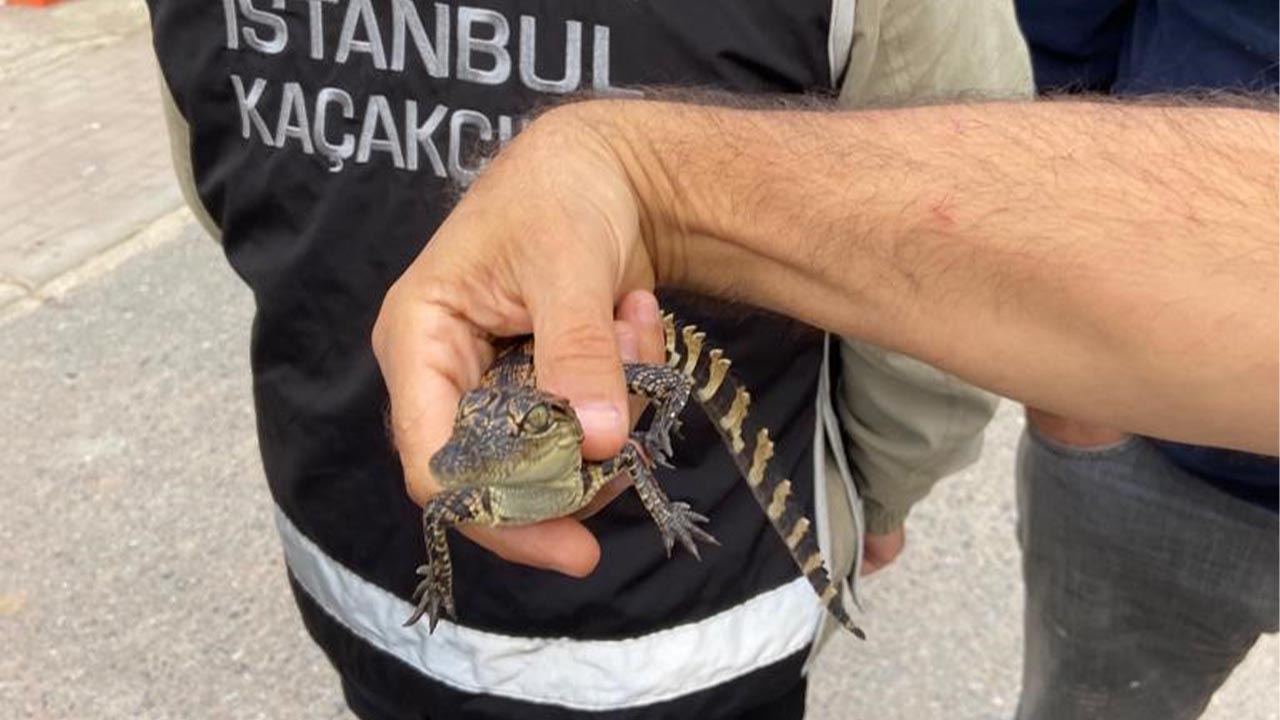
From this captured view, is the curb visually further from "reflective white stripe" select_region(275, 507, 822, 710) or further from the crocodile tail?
the crocodile tail

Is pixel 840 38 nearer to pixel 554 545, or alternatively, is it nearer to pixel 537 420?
pixel 537 420

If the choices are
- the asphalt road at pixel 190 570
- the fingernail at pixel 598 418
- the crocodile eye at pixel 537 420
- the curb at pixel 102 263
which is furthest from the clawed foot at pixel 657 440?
the curb at pixel 102 263

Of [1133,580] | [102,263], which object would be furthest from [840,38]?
[102,263]

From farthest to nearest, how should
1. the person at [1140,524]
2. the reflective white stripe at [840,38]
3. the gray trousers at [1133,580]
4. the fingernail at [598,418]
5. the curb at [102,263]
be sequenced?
the curb at [102,263]
the gray trousers at [1133,580]
the person at [1140,524]
the reflective white stripe at [840,38]
the fingernail at [598,418]

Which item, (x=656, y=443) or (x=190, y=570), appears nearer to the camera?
(x=656, y=443)

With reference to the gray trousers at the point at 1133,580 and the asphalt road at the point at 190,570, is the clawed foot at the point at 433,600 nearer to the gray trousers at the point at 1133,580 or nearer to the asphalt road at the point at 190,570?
the gray trousers at the point at 1133,580

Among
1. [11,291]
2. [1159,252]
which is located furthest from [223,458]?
[1159,252]
